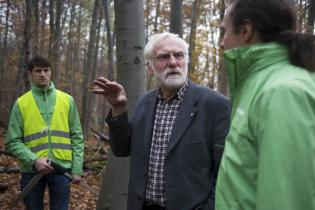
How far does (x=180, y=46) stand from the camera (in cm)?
323

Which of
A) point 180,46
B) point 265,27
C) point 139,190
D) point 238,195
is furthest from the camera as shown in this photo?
point 180,46

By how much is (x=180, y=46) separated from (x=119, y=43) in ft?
5.02

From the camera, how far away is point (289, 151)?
1.47 metres

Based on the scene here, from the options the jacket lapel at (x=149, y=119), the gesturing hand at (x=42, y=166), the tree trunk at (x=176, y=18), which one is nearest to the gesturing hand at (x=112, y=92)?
the jacket lapel at (x=149, y=119)

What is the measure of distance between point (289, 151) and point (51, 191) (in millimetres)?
3701

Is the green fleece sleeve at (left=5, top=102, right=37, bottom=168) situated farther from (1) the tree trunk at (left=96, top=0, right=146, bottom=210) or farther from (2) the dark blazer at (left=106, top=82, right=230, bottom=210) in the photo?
(2) the dark blazer at (left=106, top=82, right=230, bottom=210)

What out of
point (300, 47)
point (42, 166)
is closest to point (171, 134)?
point (300, 47)

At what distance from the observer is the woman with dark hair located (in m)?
1.48

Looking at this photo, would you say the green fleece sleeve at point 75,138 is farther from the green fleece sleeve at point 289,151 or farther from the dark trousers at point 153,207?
the green fleece sleeve at point 289,151

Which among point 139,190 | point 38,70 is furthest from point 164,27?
point 139,190

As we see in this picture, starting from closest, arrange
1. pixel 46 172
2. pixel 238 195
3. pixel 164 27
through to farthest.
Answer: pixel 238 195 < pixel 46 172 < pixel 164 27

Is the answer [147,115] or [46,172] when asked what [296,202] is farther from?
[46,172]

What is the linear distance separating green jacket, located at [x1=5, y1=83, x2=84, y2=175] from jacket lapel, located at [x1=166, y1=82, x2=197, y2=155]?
2.13 metres

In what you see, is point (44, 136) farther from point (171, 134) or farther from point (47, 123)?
point (171, 134)
